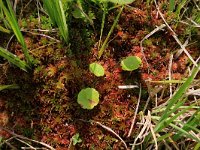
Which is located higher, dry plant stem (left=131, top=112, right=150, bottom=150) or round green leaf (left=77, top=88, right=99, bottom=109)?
round green leaf (left=77, top=88, right=99, bottom=109)

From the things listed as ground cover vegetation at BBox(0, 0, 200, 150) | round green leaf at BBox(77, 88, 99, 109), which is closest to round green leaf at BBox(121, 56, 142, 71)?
ground cover vegetation at BBox(0, 0, 200, 150)

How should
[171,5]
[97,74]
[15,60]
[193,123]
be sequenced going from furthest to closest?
1. [171,5]
2. [97,74]
3. [15,60]
4. [193,123]

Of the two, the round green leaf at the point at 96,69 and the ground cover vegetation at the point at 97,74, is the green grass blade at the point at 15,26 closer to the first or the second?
the ground cover vegetation at the point at 97,74

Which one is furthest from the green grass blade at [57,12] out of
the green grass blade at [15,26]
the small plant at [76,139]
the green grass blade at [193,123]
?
the green grass blade at [193,123]

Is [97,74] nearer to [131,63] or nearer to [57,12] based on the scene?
[131,63]

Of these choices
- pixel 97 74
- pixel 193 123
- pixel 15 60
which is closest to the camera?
pixel 193 123

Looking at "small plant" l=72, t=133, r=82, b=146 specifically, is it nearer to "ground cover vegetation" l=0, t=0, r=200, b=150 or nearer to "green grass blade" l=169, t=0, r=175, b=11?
"ground cover vegetation" l=0, t=0, r=200, b=150

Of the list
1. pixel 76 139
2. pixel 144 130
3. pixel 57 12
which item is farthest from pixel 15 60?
pixel 144 130
